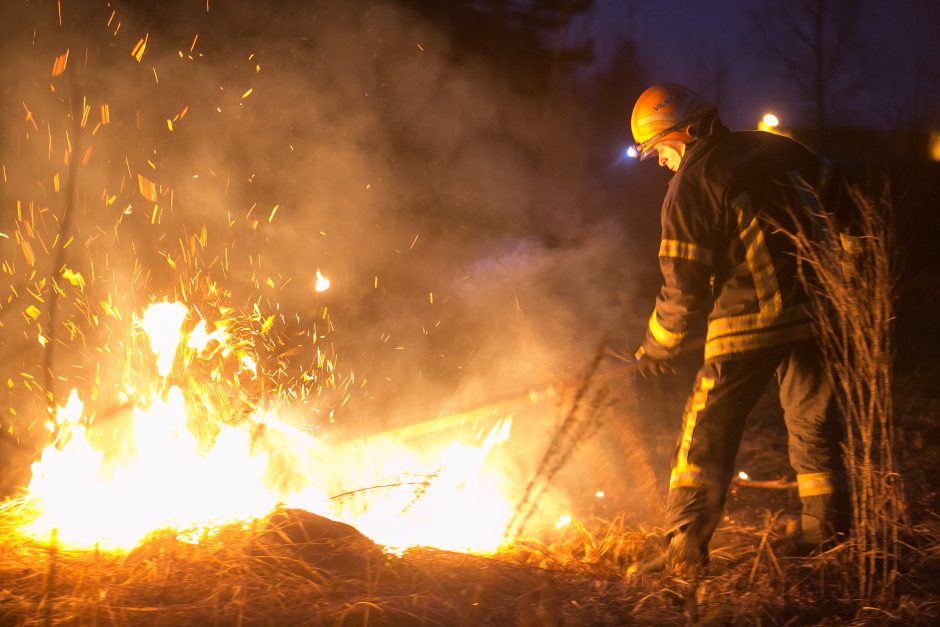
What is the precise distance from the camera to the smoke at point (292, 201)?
571 cm

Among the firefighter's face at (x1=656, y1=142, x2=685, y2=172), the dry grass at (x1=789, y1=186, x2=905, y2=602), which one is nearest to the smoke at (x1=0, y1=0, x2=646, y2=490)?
the firefighter's face at (x1=656, y1=142, x2=685, y2=172)

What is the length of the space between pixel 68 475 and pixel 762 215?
12.1 ft

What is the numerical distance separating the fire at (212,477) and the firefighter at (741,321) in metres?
1.22

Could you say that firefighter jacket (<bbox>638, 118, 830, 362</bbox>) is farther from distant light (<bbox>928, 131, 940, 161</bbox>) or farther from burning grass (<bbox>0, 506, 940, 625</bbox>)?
distant light (<bbox>928, 131, 940, 161</bbox>)

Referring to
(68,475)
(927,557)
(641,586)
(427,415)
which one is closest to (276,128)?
(427,415)

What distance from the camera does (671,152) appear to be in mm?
3721

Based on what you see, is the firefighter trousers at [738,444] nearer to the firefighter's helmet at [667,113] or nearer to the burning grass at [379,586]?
the burning grass at [379,586]

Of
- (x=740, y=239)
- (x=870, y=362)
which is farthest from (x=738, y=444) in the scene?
(x=740, y=239)

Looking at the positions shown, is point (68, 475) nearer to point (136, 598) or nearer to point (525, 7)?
point (136, 598)

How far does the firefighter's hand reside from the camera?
359 cm

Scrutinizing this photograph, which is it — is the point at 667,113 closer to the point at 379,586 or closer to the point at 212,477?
the point at 379,586

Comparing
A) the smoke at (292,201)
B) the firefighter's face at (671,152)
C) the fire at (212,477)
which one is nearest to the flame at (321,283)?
the smoke at (292,201)

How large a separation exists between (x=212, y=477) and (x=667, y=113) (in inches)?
119

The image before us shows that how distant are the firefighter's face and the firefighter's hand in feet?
3.08
